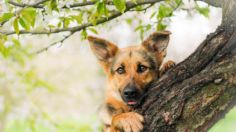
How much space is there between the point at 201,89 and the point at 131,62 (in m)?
1.85

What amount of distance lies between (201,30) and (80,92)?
424 inches

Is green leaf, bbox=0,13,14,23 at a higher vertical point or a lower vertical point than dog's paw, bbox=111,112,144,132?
higher

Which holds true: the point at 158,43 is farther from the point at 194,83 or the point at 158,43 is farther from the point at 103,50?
the point at 194,83

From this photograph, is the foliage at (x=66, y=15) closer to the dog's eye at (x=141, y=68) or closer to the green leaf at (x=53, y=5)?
the green leaf at (x=53, y=5)

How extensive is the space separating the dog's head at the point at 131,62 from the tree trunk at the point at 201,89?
3.02 feet

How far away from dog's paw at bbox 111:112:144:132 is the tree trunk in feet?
0.20

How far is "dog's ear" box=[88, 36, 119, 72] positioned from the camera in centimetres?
638

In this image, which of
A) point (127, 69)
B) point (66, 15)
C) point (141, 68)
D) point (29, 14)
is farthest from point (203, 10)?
point (29, 14)

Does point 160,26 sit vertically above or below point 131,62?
above

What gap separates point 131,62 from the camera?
6.34 metres

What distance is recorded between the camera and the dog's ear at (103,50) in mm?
6379

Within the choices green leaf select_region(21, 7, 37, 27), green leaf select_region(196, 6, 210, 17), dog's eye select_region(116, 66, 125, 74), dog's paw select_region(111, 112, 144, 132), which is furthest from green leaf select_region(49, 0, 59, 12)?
green leaf select_region(196, 6, 210, 17)

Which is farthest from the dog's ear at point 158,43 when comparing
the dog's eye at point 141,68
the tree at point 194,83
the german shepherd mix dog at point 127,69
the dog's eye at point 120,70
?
the tree at point 194,83

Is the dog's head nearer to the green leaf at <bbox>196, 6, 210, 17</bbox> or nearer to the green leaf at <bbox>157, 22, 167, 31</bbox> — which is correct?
the green leaf at <bbox>157, 22, 167, 31</bbox>
